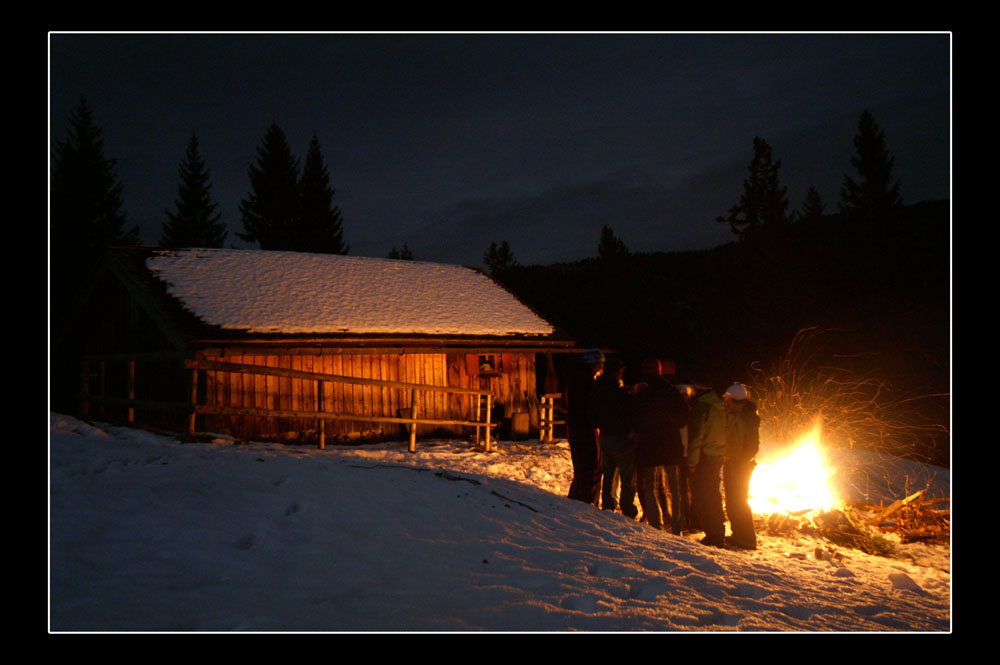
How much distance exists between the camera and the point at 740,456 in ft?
21.6

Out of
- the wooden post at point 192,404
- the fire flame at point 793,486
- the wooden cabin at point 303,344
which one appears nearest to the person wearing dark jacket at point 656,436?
the fire flame at point 793,486

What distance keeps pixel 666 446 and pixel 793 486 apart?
10.5 feet

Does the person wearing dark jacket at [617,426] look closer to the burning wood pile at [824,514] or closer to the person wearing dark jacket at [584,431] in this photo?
the person wearing dark jacket at [584,431]

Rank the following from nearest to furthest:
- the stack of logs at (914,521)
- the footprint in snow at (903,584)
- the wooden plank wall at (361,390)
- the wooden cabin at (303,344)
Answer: the footprint in snow at (903,584)
the stack of logs at (914,521)
the wooden cabin at (303,344)
the wooden plank wall at (361,390)

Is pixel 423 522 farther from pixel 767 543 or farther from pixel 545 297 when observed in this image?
pixel 545 297

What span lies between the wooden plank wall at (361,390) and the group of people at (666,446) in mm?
7391

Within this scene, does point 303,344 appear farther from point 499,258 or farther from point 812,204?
point 812,204

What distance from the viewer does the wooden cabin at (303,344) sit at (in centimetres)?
1192

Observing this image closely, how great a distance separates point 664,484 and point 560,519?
2.64 metres

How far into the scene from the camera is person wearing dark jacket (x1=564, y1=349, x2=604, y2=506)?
7.29 m

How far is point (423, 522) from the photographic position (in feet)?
17.4

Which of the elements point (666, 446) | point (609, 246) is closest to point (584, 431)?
point (666, 446)

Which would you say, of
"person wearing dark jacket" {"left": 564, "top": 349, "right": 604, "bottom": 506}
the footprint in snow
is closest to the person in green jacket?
"person wearing dark jacket" {"left": 564, "top": 349, "right": 604, "bottom": 506}

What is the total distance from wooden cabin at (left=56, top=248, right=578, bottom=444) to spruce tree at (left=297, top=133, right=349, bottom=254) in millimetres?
24450
